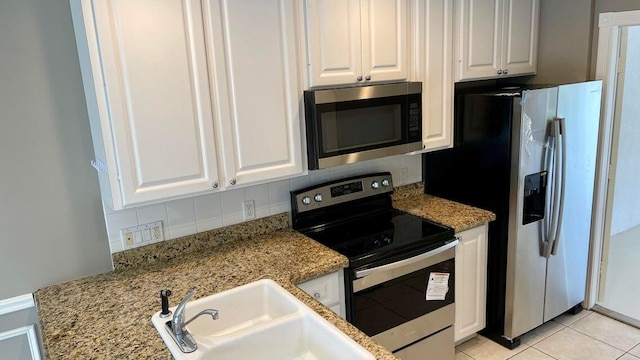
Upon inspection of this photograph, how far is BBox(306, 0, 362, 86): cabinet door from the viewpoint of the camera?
2.23m

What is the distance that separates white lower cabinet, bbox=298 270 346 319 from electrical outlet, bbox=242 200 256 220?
23.5 inches

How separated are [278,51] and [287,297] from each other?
1108 millimetres

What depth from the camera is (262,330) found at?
5.26ft

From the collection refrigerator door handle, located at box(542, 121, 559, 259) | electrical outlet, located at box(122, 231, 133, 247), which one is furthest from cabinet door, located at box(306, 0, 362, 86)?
refrigerator door handle, located at box(542, 121, 559, 259)

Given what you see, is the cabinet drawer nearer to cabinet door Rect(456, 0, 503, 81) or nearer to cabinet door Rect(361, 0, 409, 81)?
cabinet door Rect(361, 0, 409, 81)

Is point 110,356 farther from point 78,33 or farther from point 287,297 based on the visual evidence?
point 78,33

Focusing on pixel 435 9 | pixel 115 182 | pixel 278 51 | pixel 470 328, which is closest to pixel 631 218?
pixel 470 328

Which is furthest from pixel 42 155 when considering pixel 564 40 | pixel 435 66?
pixel 564 40

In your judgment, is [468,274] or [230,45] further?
[468,274]

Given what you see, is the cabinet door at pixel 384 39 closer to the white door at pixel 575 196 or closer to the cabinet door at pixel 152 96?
the cabinet door at pixel 152 96

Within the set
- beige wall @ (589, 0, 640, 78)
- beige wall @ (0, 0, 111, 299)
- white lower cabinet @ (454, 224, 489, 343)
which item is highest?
beige wall @ (589, 0, 640, 78)

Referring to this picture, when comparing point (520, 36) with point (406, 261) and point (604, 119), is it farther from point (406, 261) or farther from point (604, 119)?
point (406, 261)

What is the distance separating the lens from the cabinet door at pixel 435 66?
2570 mm

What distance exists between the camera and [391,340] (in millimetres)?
2424
